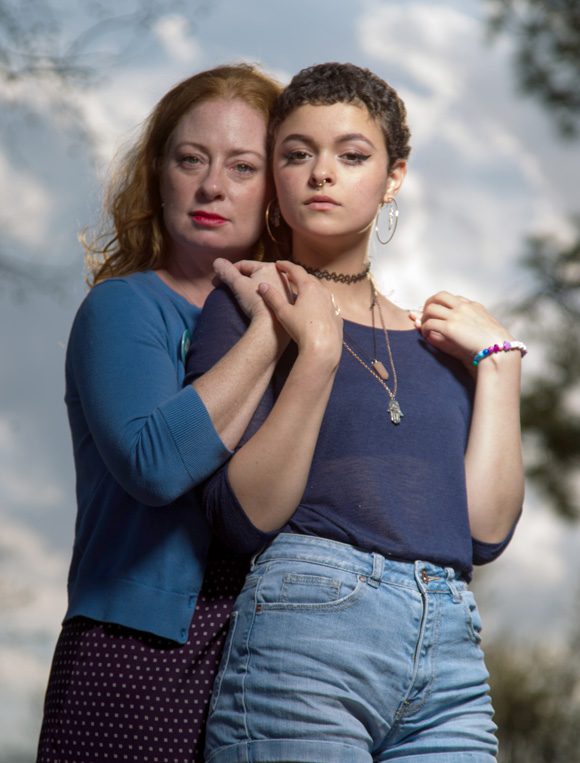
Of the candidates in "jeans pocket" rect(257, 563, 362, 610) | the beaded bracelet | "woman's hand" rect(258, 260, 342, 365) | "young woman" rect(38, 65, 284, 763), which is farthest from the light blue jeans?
the beaded bracelet

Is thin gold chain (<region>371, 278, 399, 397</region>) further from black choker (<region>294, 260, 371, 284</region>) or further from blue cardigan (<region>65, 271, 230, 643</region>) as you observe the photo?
blue cardigan (<region>65, 271, 230, 643</region>)

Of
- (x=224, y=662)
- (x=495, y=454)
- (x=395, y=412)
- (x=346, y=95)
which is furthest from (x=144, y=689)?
(x=346, y=95)

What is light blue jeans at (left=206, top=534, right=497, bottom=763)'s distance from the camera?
1693 mm

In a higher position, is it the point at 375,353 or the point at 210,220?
the point at 210,220

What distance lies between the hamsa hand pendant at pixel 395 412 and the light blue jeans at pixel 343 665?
274 millimetres

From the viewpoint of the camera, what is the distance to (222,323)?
1.98m

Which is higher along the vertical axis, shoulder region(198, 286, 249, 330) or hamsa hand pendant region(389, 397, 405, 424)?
shoulder region(198, 286, 249, 330)

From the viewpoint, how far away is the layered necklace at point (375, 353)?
198 centimetres

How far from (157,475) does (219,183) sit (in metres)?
0.65

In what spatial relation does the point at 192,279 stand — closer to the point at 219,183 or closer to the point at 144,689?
the point at 219,183

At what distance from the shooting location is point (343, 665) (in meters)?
1.72

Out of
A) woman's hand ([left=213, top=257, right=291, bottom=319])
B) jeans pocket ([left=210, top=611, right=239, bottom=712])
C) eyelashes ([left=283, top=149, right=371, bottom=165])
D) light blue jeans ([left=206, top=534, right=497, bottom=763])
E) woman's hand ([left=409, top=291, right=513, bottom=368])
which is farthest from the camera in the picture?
woman's hand ([left=409, top=291, right=513, bottom=368])

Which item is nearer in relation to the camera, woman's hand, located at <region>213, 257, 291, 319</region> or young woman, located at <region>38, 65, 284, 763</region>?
young woman, located at <region>38, 65, 284, 763</region>

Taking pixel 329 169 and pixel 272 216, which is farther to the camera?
pixel 272 216
